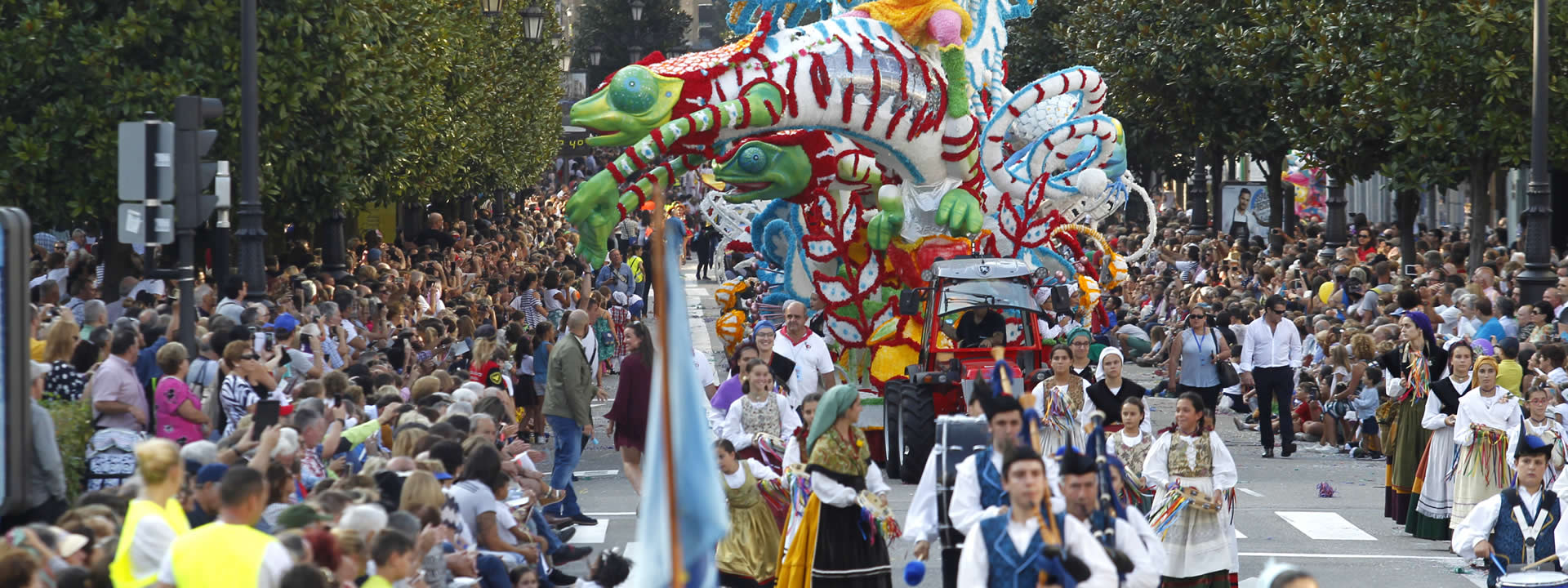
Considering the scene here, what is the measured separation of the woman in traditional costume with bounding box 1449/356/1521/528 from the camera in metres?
15.0

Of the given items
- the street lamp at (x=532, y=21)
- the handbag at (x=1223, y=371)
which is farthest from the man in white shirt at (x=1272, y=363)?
the street lamp at (x=532, y=21)

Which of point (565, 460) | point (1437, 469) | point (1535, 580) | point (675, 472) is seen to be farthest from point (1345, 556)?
point (675, 472)

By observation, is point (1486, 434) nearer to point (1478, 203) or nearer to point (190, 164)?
point (190, 164)

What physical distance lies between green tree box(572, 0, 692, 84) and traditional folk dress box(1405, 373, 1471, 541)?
79.8 m

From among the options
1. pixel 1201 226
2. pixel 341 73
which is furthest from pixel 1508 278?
pixel 1201 226

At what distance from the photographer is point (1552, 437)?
46.4 feet

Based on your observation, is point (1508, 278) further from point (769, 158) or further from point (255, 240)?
point (255, 240)

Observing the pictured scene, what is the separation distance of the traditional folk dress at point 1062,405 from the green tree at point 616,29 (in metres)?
80.0

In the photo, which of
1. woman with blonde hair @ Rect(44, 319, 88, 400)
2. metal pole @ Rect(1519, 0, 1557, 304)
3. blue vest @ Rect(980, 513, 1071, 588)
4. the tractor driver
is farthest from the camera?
metal pole @ Rect(1519, 0, 1557, 304)

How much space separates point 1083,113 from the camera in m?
24.5

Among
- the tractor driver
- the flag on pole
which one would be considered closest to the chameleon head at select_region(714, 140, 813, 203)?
the tractor driver

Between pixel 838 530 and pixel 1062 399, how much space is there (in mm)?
3562

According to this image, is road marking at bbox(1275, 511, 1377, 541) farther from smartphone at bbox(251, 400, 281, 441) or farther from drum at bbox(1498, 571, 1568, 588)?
smartphone at bbox(251, 400, 281, 441)

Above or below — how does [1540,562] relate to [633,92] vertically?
below
